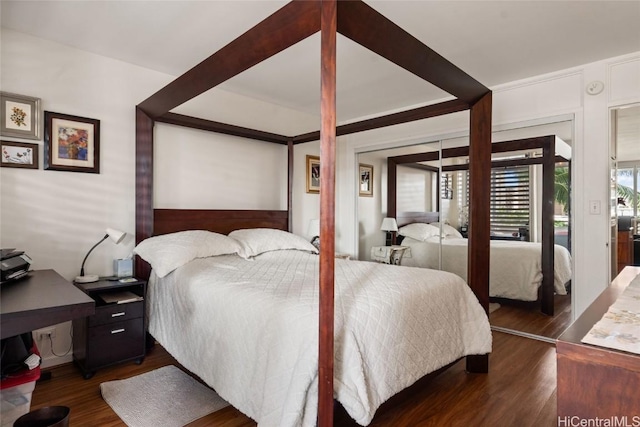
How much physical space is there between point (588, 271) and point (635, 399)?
111 inches

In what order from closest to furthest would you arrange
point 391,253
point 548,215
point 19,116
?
point 19,116, point 548,215, point 391,253

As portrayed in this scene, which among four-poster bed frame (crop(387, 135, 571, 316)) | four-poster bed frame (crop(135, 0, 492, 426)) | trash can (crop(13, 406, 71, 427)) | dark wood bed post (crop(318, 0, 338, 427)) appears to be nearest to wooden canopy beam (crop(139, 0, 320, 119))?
four-poster bed frame (crop(135, 0, 492, 426))

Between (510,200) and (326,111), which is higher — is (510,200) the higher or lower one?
the lower one

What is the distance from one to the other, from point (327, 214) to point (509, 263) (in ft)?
9.55

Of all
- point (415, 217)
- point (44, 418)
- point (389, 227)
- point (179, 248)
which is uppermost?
point (415, 217)

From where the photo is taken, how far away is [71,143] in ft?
9.03

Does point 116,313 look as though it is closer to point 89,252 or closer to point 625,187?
point 89,252

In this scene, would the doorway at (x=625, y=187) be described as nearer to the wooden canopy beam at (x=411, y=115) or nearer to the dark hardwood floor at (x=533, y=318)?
the dark hardwood floor at (x=533, y=318)

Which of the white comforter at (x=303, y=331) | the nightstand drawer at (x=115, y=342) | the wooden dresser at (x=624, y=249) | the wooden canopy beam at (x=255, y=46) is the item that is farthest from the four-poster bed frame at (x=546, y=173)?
the nightstand drawer at (x=115, y=342)

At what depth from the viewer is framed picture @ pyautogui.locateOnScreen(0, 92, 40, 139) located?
2.46 m

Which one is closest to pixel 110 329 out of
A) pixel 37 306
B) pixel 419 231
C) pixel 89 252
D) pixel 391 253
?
pixel 89 252

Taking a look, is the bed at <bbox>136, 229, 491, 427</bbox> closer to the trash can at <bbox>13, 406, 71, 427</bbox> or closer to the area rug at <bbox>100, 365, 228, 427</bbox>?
the area rug at <bbox>100, 365, 228, 427</bbox>

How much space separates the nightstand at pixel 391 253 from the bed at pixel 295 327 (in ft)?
4.83

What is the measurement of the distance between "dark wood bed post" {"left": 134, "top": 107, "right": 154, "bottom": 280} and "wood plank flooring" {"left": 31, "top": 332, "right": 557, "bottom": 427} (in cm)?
107
